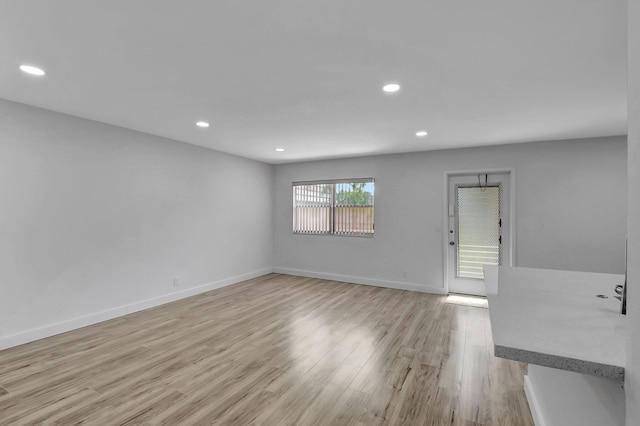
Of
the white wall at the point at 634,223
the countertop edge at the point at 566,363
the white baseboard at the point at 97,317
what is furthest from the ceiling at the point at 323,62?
the white baseboard at the point at 97,317

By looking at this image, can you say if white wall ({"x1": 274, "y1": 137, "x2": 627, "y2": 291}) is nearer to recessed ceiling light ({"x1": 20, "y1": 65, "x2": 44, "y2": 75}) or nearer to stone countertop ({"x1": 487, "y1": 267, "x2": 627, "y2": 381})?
stone countertop ({"x1": 487, "y1": 267, "x2": 627, "y2": 381})

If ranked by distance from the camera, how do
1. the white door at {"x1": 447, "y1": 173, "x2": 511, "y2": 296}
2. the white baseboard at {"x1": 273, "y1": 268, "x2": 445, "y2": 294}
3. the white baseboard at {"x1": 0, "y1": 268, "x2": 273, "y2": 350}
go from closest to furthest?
the white baseboard at {"x1": 0, "y1": 268, "x2": 273, "y2": 350} < the white door at {"x1": 447, "y1": 173, "x2": 511, "y2": 296} < the white baseboard at {"x1": 273, "y1": 268, "x2": 445, "y2": 294}

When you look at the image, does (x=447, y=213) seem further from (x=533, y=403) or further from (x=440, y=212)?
(x=533, y=403)

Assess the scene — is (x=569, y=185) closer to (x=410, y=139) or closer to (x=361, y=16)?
(x=410, y=139)

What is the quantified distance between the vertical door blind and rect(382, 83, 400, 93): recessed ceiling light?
308cm

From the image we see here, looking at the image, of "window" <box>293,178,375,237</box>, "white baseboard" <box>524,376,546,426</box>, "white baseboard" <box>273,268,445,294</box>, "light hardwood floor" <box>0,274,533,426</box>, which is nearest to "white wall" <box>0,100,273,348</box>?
"light hardwood floor" <box>0,274,533,426</box>

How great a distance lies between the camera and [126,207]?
13.6 feet

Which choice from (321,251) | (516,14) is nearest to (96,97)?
(516,14)

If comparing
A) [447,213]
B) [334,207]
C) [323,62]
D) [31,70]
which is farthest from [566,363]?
[334,207]

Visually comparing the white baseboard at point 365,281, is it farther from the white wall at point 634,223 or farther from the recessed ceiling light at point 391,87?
the white wall at point 634,223

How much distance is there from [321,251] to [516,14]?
520 cm

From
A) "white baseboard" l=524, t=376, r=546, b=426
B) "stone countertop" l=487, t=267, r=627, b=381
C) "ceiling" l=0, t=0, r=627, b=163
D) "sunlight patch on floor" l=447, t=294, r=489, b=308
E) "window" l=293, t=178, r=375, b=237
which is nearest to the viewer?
"stone countertop" l=487, t=267, r=627, b=381

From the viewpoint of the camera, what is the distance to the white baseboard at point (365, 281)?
5354 mm

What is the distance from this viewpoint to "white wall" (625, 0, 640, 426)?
29.7 inches
